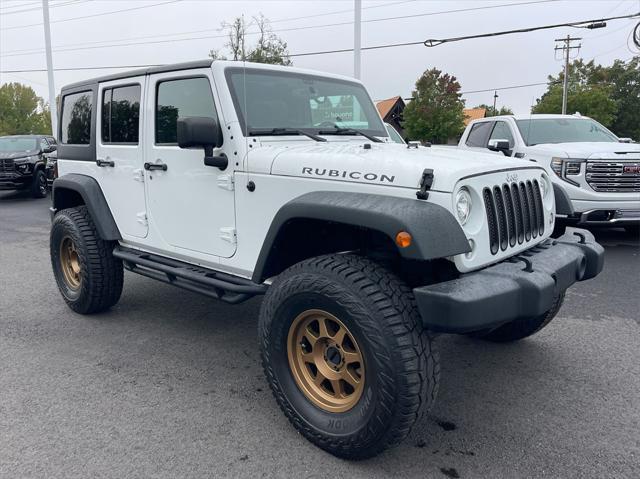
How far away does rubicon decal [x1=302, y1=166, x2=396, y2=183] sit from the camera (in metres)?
2.70

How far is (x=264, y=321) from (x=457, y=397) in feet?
4.34

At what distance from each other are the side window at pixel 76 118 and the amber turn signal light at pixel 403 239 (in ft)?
11.2

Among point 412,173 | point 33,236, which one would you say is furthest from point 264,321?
point 33,236

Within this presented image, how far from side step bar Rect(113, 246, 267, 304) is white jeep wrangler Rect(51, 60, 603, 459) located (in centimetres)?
1

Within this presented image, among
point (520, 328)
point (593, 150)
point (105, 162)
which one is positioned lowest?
point (520, 328)

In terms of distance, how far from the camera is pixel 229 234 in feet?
11.4

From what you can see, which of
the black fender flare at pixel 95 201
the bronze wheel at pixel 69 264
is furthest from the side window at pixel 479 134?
the bronze wheel at pixel 69 264

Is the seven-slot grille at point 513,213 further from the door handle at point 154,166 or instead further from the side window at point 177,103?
the door handle at point 154,166

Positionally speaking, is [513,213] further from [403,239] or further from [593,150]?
[593,150]

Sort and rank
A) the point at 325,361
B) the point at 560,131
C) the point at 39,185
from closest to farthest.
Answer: the point at 325,361
the point at 560,131
the point at 39,185

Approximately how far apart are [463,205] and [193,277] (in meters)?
1.88

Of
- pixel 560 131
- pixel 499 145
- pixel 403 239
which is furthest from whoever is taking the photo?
pixel 560 131

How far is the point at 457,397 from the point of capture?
11.2ft

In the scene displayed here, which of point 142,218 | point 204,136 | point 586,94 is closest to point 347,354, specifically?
point 204,136
